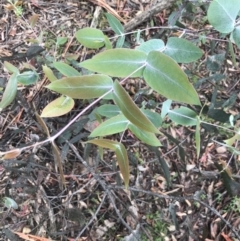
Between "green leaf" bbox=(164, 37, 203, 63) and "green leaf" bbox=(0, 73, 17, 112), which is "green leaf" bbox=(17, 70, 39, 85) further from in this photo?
"green leaf" bbox=(164, 37, 203, 63)

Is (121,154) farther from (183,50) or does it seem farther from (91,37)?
(91,37)

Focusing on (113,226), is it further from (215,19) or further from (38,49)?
(215,19)

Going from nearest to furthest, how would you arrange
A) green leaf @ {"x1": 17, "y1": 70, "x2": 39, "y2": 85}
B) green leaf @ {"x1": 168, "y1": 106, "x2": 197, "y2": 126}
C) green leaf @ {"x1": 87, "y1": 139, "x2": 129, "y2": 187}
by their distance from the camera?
green leaf @ {"x1": 87, "y1": 139, "x2": 129, "y2": 187} → green leaf @ {"x1": 168, "y1": 106, "x2": 197, "y2": 126} → green leaf @ {"x1": 17, "y1": 70, "x2": 39, "y2": 85}

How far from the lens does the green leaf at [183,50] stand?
73 cm

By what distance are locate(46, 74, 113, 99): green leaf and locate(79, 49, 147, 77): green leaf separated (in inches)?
0.5

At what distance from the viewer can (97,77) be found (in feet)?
1.81

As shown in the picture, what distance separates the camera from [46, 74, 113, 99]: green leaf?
0.54m

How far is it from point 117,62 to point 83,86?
0.21ft

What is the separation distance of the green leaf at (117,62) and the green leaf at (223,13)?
195mm

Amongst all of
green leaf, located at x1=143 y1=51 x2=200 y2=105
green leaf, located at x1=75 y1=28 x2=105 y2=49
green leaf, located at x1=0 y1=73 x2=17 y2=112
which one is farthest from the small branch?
green leaf, located at x1=143 y1=51 x2=200 y2=105

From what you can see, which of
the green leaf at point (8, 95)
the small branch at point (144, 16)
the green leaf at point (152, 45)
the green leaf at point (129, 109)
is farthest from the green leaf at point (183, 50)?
the small branch at point (144, 16)

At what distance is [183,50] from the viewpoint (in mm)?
740

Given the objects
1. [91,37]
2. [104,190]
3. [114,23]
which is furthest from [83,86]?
[104,190]

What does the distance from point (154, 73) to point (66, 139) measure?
0.59 metres
